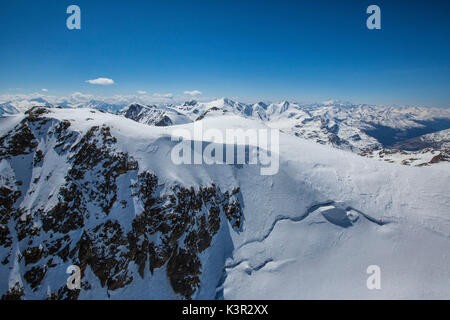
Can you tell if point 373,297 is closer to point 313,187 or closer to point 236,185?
point 313,187

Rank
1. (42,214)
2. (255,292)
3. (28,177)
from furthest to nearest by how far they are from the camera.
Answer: (28,177) < (42,214) < (255,292)

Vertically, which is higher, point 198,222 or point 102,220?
point 102,220

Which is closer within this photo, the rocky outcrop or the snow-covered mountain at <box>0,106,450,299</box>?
the snow-covered mountain at <box>0,106,450,299</box>

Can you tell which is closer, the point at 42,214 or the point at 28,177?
the point at 42,214

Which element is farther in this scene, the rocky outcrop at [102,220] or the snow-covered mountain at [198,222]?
the rocky outcrop at [102,220]

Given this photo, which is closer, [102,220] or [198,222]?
[102,220]

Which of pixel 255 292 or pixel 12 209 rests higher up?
pixel 12 209
